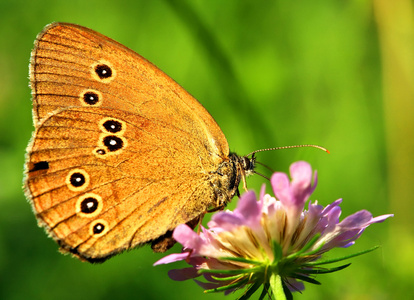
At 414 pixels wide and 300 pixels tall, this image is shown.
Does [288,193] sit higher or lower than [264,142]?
lower

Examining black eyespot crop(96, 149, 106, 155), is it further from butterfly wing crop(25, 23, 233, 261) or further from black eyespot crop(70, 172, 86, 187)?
black eyespot crop(70, 172, 86, 187)

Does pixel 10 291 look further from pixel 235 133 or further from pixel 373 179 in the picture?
pixel 373 179

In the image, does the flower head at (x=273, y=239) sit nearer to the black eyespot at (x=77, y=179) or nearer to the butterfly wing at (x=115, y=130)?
the butterfly wing at (x=115, y=130)

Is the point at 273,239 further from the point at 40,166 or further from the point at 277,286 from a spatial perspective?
the point at 40,166

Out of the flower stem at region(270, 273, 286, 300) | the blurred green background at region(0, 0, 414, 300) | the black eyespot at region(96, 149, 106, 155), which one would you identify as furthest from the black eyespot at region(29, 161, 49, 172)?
the blurred green background at region(0, 0, 414, 300)

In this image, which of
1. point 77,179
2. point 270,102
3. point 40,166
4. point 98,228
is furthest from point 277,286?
point 270,102

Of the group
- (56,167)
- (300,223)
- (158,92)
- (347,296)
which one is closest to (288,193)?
(300,223)
